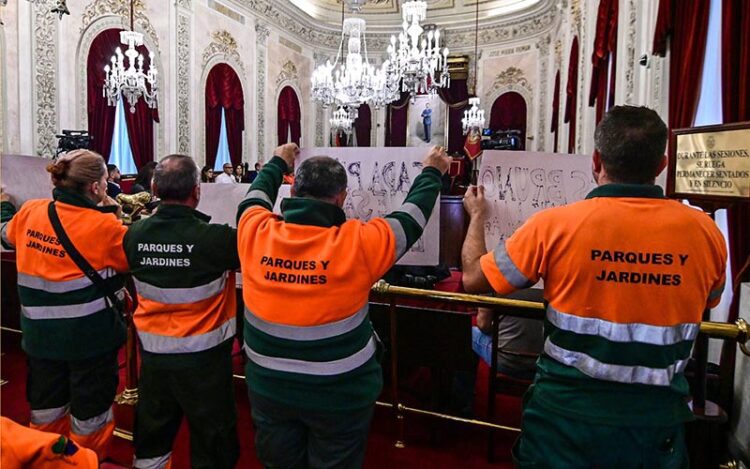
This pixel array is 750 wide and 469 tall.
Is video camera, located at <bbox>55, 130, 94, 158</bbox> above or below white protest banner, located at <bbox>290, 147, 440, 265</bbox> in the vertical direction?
above

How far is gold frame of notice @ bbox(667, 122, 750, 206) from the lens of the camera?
210 centimetres

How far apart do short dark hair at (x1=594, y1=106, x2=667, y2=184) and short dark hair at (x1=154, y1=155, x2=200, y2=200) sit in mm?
1343

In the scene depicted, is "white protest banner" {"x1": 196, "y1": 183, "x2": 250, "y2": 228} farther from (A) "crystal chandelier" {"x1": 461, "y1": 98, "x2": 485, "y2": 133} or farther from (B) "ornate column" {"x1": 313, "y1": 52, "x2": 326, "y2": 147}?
(B) "ornate column" {"x1": 313, "y1": 52, "x2": 326, "y2": 147}

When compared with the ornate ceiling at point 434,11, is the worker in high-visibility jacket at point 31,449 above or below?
below

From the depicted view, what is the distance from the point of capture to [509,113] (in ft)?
42.8

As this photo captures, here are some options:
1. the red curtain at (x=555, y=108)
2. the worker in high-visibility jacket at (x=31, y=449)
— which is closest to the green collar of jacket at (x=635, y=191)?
the worker in high-visibility jacket at (x=31, y=449)

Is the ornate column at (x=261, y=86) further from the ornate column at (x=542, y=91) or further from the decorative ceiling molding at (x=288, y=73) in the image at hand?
the ornate column at (x=542, y=91)

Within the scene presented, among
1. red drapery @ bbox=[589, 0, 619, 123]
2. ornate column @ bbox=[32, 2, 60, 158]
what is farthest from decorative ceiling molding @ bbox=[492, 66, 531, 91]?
ornate column @ bbox=[32, 2, 60, 158]

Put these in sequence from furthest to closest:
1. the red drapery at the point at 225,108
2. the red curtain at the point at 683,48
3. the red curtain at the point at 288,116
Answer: the red curtain at the point at 288,116 → the red drapery at the point at 225,108 → the red curtain at the point at 683,48

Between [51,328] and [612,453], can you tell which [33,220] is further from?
[612,453]

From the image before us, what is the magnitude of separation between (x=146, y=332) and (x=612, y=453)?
5.10 feet

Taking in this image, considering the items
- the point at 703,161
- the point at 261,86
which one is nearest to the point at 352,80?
the point at 261,86

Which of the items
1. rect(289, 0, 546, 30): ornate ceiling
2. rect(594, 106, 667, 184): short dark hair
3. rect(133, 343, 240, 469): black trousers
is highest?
rect(289, 0, 546, 30): ornate ceiling

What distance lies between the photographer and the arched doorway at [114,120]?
25.1ft
